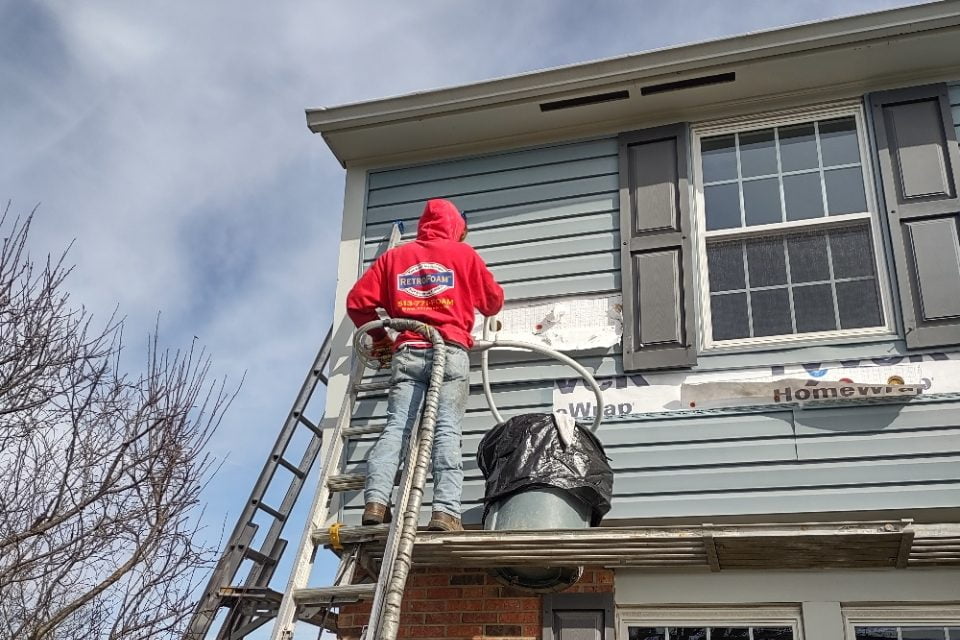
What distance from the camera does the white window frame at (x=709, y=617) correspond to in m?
4.57

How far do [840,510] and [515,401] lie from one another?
1799 mm

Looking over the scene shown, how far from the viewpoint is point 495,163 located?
20.8ft

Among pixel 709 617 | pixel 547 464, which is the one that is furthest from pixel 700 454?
pixel 547 464

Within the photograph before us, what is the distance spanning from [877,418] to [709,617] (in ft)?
4.23

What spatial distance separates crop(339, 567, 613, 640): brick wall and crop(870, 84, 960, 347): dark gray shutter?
214 cm

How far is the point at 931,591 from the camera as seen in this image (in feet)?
14.6

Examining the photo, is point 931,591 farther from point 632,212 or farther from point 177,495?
point 177,495

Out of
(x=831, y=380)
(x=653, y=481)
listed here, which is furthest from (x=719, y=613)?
(x=831, y=380)

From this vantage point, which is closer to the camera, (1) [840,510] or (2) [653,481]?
(1) [840,510]

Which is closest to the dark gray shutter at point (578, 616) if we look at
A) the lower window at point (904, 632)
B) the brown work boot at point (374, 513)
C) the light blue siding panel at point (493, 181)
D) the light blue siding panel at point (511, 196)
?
the brown work boot at point (374, 513)

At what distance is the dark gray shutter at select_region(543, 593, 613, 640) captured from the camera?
466cm

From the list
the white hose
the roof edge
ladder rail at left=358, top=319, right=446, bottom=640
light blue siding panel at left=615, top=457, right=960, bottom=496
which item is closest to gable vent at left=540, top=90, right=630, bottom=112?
the roof edge

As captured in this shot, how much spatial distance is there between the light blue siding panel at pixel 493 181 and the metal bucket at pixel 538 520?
7.85 feet

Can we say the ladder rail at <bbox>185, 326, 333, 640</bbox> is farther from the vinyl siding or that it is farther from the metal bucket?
the metal bucket
